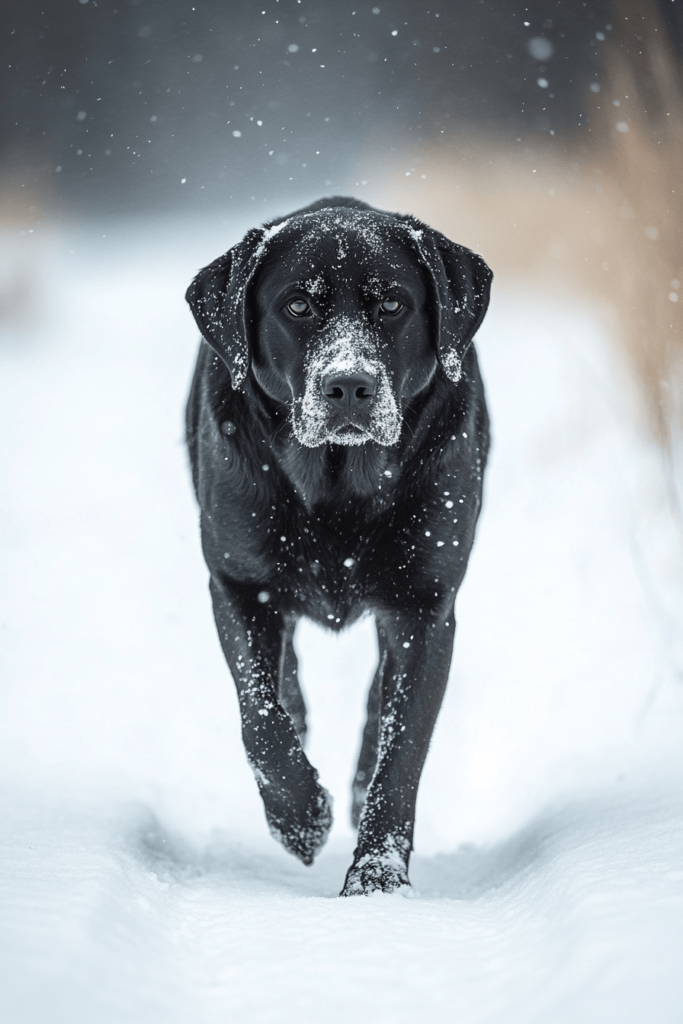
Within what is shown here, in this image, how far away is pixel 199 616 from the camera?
4.03 m

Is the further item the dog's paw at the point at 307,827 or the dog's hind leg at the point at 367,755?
the dog's hind leg at the point at 367,755

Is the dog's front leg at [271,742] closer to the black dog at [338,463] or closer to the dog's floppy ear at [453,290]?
the black dog at [338,463]

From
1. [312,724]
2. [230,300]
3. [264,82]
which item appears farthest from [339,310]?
[264,82]

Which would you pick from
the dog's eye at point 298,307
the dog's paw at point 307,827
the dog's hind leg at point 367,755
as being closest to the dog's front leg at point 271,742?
the dog's paw at point 307,827

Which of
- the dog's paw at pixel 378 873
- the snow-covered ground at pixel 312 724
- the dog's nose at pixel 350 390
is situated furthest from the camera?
the dog's nose at pixel 350 390

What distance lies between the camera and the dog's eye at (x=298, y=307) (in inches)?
87.9

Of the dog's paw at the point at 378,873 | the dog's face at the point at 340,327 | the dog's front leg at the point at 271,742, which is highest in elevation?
the dog's face at the point at 340,327

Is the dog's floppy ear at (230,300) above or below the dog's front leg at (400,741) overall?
above

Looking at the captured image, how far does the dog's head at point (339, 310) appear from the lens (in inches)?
83.3

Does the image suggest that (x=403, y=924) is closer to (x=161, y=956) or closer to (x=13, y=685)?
(x=161, y=956)

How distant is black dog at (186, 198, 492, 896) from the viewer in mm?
2182

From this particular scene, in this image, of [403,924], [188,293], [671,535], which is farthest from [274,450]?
[671,535]

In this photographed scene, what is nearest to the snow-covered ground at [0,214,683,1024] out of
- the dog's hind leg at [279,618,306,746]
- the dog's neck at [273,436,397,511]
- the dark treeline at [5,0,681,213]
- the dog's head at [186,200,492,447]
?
the dog's hind leg at [279,618,306,746]

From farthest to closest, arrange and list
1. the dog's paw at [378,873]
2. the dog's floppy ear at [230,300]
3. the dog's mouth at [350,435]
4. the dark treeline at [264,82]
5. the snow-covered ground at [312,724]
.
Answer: the dark treeline at [264,82] < the dog's floppy ear at [230,300] < the dog's mouth at [350,435] < the dog's paw at [378,873] < the snow-covered ground at [312,724]
